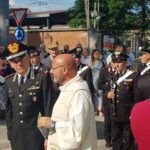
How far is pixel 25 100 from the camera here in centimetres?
623

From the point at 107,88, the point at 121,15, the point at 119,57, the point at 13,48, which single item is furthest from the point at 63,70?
the point at 121,15

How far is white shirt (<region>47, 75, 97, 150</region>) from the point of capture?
4.50 meters

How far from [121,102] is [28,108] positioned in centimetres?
291

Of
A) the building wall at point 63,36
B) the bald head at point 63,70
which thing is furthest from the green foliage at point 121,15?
the bald head at point 63,70

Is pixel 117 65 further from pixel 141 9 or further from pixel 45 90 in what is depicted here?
pixel 141 9

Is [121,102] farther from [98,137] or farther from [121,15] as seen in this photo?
[121,15]

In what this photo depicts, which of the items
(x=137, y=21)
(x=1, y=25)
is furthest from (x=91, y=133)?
(x=137, y=21)

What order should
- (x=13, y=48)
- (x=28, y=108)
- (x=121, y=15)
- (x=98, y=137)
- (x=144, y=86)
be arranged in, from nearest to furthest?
1. (x=28, y=108)
2. (x=13, y=48)
3. (x=144, y=86)
4. (x=98, y=137)
5. (x=121, y=15)

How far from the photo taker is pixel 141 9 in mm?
56438

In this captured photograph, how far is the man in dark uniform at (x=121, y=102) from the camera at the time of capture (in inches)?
345

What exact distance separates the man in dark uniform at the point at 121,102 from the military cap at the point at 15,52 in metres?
2.79

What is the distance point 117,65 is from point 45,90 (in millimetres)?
3041

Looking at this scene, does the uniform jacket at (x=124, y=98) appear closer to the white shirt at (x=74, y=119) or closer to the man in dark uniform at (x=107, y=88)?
the man in dark uniform at (x=107, y=88)

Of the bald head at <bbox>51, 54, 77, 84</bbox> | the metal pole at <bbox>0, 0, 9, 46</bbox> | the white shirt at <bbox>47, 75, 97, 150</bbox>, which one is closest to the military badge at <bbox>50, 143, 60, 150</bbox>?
the white shirt at <bbox>47, 75, 97, 150</bbox>
